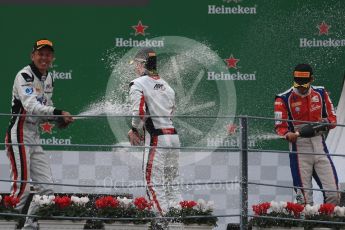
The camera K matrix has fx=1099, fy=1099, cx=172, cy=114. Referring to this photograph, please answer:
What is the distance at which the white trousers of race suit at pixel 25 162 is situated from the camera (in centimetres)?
786

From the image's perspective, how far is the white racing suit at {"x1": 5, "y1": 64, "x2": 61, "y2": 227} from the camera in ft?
25.8

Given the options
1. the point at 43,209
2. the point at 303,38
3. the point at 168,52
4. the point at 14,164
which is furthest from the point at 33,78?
the point at 303,38

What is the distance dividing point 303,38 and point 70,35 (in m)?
2.06

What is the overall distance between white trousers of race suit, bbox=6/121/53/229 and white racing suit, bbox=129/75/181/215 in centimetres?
85

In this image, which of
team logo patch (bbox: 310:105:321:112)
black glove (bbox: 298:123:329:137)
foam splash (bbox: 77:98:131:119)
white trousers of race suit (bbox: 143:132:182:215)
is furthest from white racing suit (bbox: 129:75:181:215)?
team logo patch (bbox: 310:105:321:112)

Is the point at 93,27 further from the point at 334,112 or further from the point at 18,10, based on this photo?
the point at 334,112

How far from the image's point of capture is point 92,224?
7230mm

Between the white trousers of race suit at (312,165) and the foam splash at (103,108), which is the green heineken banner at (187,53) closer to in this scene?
the foam splash at (103,108)

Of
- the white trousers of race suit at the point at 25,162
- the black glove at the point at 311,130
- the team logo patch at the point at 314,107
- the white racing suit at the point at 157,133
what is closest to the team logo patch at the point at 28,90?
the white trousers of race suit at the point at 25,162

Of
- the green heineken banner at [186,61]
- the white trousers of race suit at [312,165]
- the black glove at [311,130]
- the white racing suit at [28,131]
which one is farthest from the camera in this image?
the green heineken banner at [186,61]

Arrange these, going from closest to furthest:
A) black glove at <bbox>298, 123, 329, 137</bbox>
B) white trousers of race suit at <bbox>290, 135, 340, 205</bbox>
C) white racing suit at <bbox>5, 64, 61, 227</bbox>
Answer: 1. white racing suit at <bbox>5, 64, 61, 227</bbox>
2. black glove at <bbox>298, 123, 329, 137</bbox>
3. white trousers of race suit at <bbox>290, 135, 340, 205</bbox>

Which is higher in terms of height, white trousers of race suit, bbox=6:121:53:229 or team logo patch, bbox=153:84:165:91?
team logo patch, bbox=153:84:165:91

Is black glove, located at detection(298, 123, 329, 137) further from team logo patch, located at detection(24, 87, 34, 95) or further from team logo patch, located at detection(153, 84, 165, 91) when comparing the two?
team logo patch, located at detection(24, 87, 34, 95)

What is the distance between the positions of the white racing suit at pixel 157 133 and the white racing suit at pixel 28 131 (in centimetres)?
79
